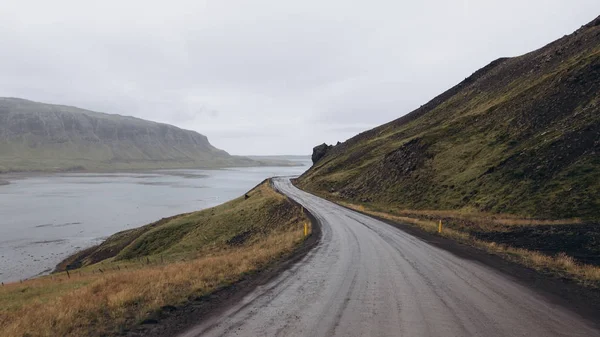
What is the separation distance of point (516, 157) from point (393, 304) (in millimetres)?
28988

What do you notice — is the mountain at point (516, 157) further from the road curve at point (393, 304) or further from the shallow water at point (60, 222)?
the shallow water at point (60, 222)

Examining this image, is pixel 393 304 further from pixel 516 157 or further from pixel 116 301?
pixel 516 157

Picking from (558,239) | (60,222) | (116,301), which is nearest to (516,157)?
(558,239)

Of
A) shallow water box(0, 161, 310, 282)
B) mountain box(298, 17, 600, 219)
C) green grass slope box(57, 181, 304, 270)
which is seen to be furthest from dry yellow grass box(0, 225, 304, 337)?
shallow water box(0, 161, 310, 282)

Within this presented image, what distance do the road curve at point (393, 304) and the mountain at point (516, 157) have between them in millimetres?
15280

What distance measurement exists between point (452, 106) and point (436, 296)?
Result: 71.4 metres

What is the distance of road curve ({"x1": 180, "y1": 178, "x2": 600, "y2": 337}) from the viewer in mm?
7399

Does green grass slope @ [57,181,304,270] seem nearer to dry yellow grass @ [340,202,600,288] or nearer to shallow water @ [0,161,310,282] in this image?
shallow water @ [0,161,310,282]

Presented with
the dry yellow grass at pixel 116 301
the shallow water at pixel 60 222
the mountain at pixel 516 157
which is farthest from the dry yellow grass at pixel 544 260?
the shallow water at pixel 60 222

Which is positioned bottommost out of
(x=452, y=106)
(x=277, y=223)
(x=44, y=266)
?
(x=44, y=266)

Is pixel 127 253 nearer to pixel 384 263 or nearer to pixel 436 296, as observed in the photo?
pixel 384 263

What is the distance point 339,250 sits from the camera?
17109 mm

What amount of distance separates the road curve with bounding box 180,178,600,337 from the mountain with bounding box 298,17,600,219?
15280 millimetres

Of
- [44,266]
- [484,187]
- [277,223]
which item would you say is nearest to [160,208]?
[44,266]
